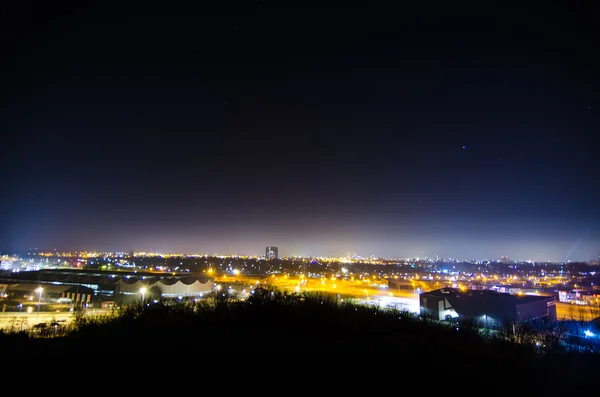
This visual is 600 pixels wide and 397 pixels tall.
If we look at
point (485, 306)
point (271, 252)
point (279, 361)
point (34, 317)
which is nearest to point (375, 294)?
point (485, 306)

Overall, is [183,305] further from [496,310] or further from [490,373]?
[496,310]

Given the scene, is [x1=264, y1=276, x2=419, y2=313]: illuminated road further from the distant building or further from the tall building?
the tall building

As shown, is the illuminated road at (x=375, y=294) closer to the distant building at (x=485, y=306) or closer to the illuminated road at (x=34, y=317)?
the distant building at (x=485, y=306)

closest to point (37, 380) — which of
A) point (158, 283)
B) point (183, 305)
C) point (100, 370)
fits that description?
point (100, 370)

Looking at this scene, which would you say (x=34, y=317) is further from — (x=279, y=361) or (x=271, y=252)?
(x=271, y=252)

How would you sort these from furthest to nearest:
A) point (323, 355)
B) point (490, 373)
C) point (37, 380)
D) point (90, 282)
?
point (90, 282) → point (323, 355) → point (490, 373) → point (37, 380)
